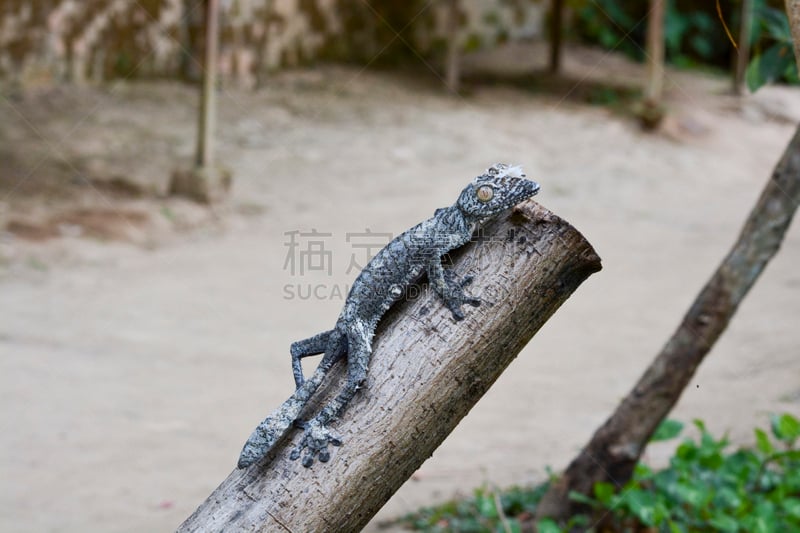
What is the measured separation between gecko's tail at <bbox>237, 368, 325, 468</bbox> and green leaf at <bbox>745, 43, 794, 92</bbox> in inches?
95.2

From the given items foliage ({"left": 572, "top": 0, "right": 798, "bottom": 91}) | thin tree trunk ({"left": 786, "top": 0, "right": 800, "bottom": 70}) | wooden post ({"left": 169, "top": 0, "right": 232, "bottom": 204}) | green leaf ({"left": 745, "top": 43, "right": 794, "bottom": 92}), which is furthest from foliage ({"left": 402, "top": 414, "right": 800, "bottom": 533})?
foliage ({"left": 572, "top": 0, "right": 798, "bottom": 91})

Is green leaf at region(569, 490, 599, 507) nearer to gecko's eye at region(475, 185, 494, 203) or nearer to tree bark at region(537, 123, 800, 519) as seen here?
tree bark at region(537, 123, 800, 519)

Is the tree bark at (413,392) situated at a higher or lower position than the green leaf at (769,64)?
lower

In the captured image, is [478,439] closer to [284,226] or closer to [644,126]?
[284,226]

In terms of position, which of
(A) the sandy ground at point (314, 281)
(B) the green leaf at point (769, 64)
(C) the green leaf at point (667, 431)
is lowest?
(A) the sandy ground at point (314, 281)

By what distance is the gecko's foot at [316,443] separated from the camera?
228 cm

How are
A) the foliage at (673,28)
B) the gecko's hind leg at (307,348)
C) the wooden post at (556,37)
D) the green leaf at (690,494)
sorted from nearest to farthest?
the gecko's hind leg at (307,348) < the green leaf at (690,494) < the wooden post at (556,37) < the foliage at (673,28)

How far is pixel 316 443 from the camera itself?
7.52 ft

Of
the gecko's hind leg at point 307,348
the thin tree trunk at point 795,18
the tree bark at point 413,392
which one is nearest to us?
the thin tree trunk at point 795,18

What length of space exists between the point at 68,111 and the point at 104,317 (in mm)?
5418

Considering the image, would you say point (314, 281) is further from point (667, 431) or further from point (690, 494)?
point (690, 494)

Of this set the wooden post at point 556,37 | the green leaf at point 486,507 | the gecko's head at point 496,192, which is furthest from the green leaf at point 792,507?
the wooden post at point 556,37

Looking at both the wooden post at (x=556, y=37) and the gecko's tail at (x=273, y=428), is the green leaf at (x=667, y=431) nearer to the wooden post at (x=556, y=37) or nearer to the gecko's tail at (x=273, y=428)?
the gecko's tail at (x=273, y=428)

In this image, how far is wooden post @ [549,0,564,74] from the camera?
15.5 m
